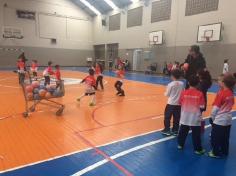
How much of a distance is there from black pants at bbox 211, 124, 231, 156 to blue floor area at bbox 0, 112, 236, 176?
0.51 ft

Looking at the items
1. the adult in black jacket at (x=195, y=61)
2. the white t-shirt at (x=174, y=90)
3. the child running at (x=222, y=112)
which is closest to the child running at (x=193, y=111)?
the child running at (x=222, y=112)

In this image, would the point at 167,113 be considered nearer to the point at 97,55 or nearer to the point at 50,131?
the point at 50,131

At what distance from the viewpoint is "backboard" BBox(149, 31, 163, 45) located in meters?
23.0

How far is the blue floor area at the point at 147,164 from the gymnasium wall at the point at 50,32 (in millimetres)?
27917

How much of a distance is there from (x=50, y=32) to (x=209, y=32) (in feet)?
69.6

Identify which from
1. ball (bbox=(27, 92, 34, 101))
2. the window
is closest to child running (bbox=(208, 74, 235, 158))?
ball (bbox=(27, 92, 34, 101))

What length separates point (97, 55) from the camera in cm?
3484

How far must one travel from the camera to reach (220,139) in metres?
3.84

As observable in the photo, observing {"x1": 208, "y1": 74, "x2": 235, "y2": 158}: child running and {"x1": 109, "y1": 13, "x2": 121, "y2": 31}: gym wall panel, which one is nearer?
{"x1": 208, "y1": 74, "x2": 235, "y2": 158}: child running

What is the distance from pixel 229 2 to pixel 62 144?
17.7 metres

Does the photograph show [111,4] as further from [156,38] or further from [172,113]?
[172,113]

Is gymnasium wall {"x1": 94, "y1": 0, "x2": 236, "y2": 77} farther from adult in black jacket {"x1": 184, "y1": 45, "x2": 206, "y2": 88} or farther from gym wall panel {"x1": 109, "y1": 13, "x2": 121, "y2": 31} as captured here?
adult in black jacket {"x1": 184, "y1": 45, "x2": 206, "y2": 88}

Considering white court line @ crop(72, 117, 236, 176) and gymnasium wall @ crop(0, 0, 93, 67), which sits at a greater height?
gymnasium wall @ crop(0, 0, 93, 67)

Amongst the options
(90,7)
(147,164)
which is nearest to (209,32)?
(147,164)
